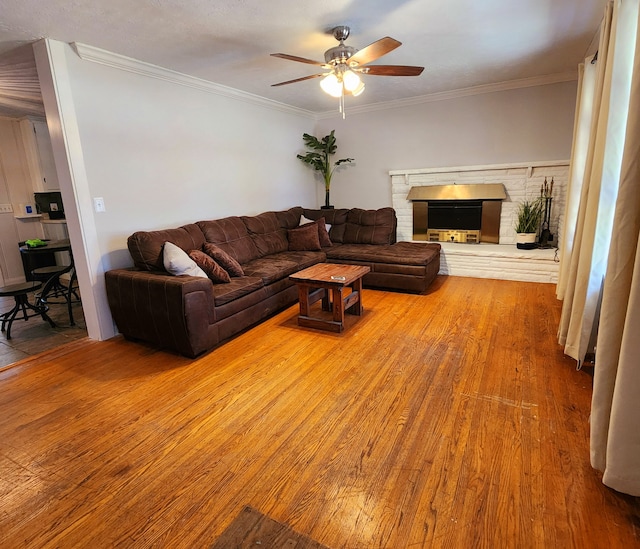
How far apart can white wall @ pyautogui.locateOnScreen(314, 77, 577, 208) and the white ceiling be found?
0.69 m

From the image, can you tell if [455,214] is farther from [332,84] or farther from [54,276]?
[54,276]

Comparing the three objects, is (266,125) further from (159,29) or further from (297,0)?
(297,0)

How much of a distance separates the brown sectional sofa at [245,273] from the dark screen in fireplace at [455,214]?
2.49 ft

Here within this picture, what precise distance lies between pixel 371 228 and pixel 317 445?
372cm

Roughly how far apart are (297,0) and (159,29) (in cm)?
110

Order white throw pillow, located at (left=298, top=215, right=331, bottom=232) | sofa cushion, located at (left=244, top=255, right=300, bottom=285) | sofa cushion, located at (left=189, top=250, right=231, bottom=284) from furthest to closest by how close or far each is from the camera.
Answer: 1. white throw pillow, located at (left=298, top=215, right=331, bottom=232)
2. sofa cushion, located at (left=244, top=255, right=300, bottom=285)
3. sofa cushion, located at (left=189, top=250, right=231, bottom=284)

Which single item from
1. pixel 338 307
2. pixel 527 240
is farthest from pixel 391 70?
pixel 527 240

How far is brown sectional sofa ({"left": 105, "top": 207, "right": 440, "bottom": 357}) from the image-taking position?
280 centimetres

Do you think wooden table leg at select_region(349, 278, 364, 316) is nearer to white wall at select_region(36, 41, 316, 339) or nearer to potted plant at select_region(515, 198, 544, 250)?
white wall at select_region(36, 41, 316, 339)

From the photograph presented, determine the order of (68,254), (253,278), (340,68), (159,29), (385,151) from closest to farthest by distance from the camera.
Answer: (159,29), (340,68), (253,278), (68,254), (385,151)

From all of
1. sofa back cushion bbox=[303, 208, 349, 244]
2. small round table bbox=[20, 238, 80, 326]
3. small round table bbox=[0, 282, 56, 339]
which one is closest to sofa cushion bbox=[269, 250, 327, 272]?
sofa back cushion bbox=[303, 208, 349, 244]

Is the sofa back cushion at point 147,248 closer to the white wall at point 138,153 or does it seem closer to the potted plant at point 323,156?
the white wall at point 138,153

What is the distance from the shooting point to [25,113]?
16.6 ft

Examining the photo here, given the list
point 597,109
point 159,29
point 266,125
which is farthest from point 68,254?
point 597,109
